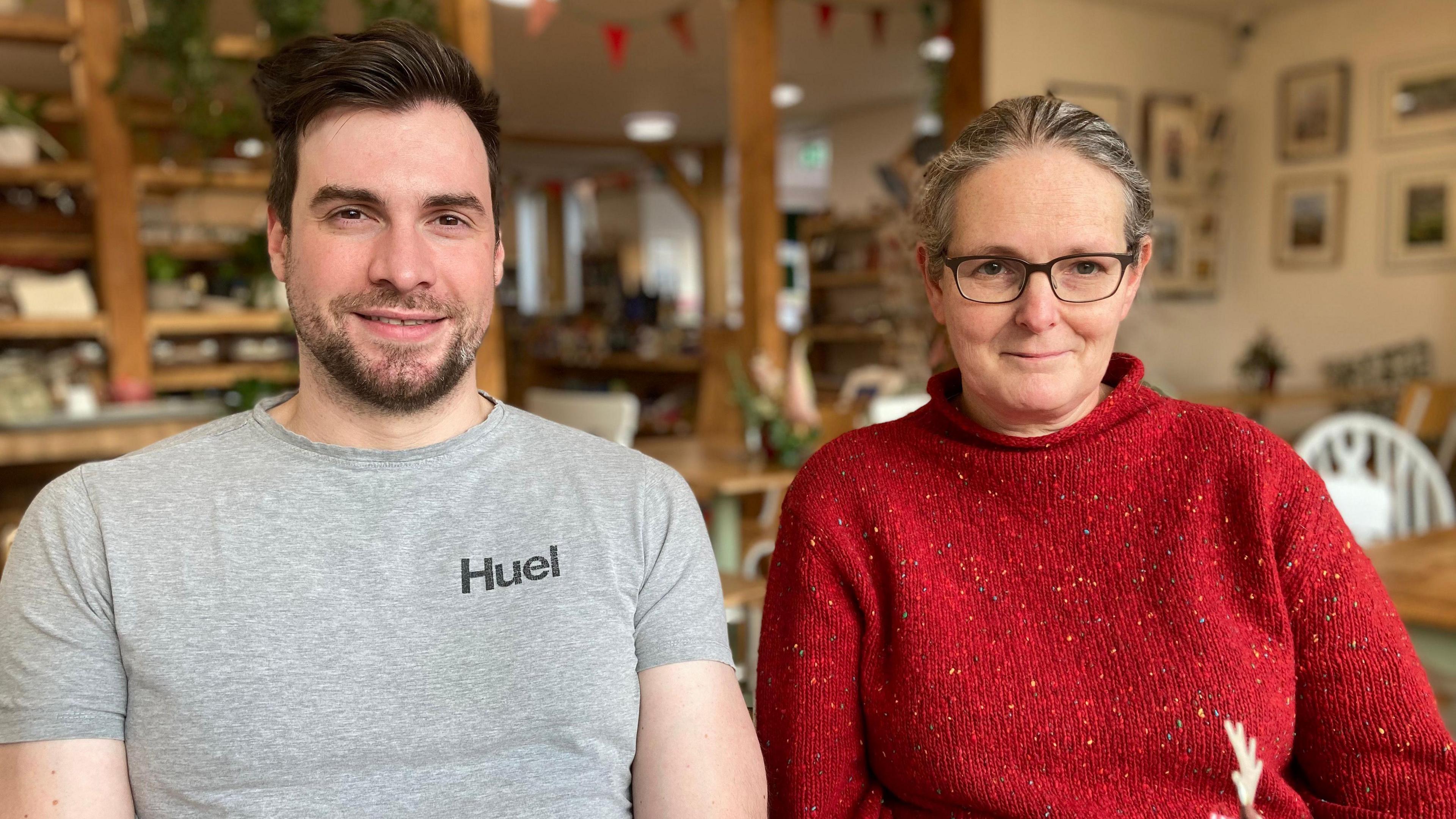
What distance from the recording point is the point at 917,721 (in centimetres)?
114

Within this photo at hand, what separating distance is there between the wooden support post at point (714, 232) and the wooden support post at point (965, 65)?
4.70 m

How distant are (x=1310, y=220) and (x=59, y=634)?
260 inches

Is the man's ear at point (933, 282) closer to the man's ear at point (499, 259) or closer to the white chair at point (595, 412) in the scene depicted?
the man's ear at point (499, 259)

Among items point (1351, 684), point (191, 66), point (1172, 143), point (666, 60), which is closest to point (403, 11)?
point (191, 66)

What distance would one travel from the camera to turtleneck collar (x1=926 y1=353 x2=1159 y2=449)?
3.87 ft

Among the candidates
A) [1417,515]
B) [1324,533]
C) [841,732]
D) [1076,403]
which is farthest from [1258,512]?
[1417,515]

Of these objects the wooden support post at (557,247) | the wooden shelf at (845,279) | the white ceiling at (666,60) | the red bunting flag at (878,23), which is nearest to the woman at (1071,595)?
the white ceiling at (666,60)

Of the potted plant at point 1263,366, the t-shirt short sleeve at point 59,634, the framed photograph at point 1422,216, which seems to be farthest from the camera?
the potted plant at point 1263,366

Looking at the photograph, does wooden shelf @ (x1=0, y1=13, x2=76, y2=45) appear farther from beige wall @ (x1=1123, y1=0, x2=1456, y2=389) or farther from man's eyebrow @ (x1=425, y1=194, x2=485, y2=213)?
beige wall @ (x1=1123, y1=0, x2=1456, y2=389)

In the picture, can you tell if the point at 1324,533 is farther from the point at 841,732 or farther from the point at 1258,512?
the point at 841,732

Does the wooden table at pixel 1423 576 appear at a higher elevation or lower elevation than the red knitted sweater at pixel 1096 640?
lower

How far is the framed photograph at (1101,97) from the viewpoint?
576 cm

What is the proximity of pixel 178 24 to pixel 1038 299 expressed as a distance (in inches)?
157

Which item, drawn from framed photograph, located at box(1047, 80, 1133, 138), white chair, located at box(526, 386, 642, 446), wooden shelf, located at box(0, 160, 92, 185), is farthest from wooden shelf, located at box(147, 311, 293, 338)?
framed photograph, located at box(1047, 80, 1133, 138)
